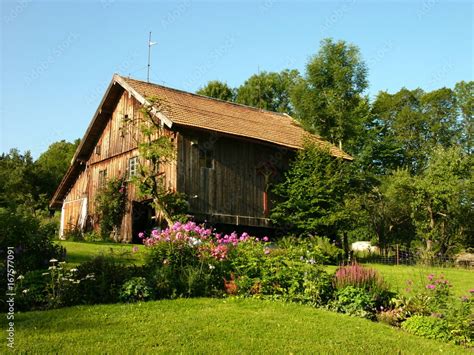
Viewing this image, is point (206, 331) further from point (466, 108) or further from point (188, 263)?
point (466, 108)

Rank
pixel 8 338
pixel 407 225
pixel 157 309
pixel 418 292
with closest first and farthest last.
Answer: pixel 8 338, pixel 157 309, pixel 418 292, pixel 407 225

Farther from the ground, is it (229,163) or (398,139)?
(398,139)

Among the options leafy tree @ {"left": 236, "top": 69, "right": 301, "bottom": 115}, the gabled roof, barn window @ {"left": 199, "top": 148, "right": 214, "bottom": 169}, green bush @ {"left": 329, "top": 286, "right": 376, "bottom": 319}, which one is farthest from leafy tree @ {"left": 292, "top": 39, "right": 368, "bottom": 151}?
green bush @ {"left": 329, "top": 286, "right": 376, "bottom": 319}

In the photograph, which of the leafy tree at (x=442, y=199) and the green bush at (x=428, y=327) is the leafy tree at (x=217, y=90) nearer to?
the leafy tree at (x=442, y=199)

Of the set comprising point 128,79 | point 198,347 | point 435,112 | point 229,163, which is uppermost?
point 435,112

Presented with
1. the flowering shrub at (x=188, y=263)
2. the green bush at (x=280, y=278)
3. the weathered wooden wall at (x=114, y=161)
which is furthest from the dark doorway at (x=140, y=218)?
the green bush at (x=280, y=278)

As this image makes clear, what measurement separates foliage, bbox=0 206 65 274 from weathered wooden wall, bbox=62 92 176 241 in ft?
31.9

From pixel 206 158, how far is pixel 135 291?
1248 centimetres

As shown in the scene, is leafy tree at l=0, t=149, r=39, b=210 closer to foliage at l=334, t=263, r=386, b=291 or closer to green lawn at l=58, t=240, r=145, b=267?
green lawn at l=58, t=240, r=145, b=267

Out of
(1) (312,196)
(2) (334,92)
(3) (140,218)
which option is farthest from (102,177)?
(2) (334,92)

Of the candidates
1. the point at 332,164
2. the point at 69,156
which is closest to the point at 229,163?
the point at 332,164

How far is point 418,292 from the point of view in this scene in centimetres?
1044

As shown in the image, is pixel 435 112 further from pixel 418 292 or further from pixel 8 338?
pixel 8 338

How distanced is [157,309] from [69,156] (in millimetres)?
47670
